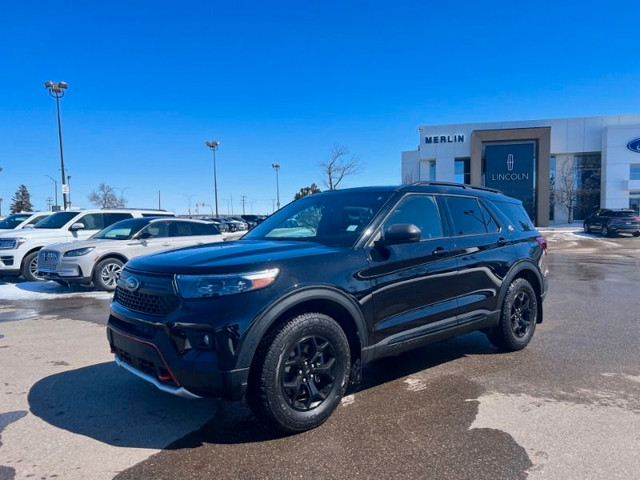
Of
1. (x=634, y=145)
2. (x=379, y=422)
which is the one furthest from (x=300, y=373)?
(x=634, y=145)

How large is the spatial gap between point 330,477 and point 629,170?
53741mm

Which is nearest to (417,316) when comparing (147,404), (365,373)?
(365,373)

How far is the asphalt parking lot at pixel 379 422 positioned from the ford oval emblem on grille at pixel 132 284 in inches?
40.9

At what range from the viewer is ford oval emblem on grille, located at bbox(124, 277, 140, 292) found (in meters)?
3.39

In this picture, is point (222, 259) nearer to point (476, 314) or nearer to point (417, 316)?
point (417, 316)

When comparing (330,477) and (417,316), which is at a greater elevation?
(417,316)

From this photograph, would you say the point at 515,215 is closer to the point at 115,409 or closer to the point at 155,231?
the point at 115,409

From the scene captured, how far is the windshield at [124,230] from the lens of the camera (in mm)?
10258

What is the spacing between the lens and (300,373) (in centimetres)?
326

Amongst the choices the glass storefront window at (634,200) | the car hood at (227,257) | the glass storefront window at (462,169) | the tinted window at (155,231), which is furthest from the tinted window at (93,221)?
the glass storefront window at (634,200)

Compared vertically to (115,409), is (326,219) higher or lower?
higher

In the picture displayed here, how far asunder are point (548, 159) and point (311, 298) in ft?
161

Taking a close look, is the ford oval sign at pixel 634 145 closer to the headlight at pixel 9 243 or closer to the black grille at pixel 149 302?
the headlight at pixel 9 243

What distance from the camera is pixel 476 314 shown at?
4676 mm
